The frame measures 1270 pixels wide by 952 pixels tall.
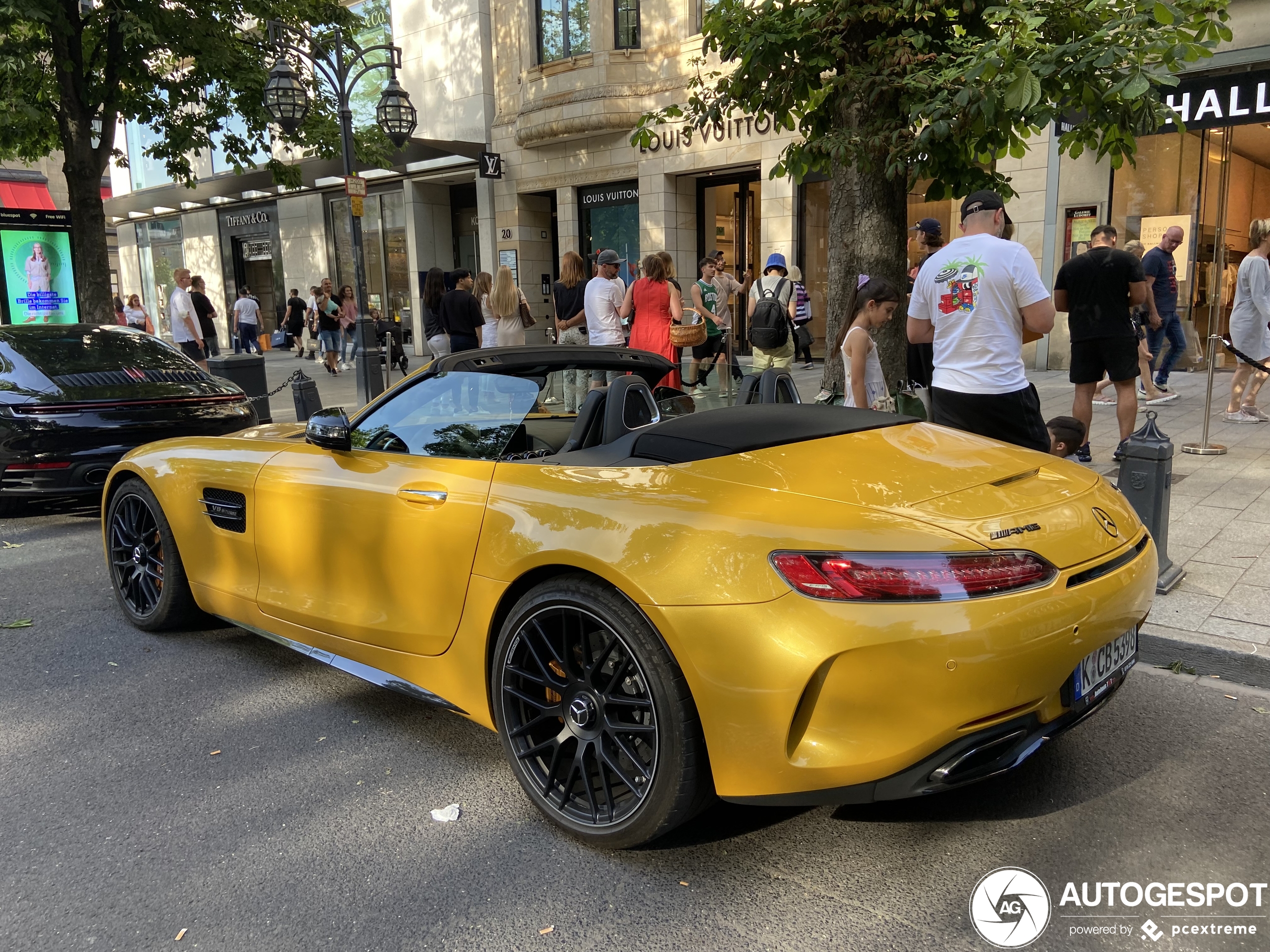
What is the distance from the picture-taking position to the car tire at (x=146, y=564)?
4359mm

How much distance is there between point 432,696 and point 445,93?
A: 75.5 ft

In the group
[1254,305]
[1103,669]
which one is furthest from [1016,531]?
[1254,305]

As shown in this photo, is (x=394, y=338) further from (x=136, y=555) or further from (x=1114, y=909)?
(x=1114, y=909)

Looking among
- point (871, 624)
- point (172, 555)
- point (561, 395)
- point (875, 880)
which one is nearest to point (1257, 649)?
point (875, 880)

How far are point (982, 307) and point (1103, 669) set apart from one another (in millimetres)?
2550

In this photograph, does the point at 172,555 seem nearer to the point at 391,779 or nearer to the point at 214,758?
the point at 214,758

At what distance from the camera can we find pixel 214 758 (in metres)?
3.29

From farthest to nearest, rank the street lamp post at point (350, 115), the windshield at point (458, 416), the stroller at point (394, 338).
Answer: the stroller at point (394, 338), the street lamp post at point (350, 115), the windshield at point (458, 416)

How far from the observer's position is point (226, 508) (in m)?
3.98

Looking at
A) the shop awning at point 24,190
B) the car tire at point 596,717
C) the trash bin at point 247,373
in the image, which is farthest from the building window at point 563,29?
the car tire at point 596,717

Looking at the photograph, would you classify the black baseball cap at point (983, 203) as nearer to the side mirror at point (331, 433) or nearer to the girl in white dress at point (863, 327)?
the girl in white dress at point (863, 327)

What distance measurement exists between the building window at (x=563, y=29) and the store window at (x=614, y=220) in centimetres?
284

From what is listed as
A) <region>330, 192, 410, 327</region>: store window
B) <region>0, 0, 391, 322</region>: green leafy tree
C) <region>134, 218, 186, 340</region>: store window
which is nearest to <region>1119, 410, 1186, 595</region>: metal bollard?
<region>0, 0, 391, 322</region>: green leafy tree

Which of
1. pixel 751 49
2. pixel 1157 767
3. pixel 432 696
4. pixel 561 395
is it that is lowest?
pixel 1157 767
